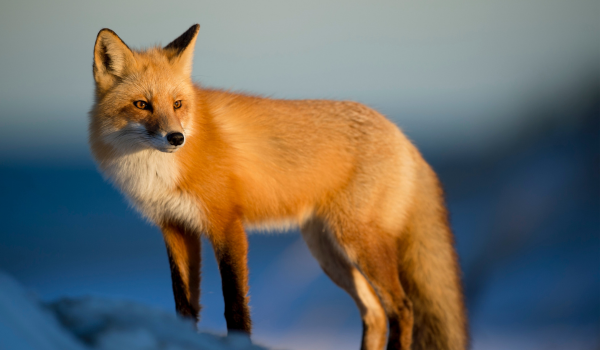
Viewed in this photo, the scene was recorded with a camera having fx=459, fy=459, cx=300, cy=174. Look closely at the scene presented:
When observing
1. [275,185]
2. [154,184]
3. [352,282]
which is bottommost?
Result: [352,282]

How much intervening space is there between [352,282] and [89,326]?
1.99 metres

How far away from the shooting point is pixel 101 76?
1.88m

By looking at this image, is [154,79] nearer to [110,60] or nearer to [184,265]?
[110,60]

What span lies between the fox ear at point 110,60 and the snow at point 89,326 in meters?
1.34

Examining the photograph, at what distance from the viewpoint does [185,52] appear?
1.95 meters

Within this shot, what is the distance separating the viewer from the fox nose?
5.25 feet

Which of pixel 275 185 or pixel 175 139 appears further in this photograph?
pixel 275 185

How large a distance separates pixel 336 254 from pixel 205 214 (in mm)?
873

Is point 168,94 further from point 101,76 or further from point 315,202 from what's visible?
point 315,202

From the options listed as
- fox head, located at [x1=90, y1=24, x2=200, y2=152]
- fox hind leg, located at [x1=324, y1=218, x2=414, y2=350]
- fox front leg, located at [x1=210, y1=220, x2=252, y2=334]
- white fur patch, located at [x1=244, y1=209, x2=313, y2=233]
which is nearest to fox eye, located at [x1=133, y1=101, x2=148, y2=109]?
fox head, located at [x1=90, y1=24, x2=200, y2=152]

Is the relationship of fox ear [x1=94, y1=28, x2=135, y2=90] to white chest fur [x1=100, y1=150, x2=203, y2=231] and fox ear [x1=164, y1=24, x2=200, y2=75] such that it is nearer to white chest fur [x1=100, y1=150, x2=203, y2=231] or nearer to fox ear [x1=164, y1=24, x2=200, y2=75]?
fox ear [x1=164, y1=24, x2=200, y2=75]

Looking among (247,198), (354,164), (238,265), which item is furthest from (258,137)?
(238,265)

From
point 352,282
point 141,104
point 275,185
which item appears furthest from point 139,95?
point 352,282

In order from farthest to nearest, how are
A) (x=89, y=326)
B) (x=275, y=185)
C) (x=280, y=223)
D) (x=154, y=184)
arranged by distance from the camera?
1. (x=280, y=223)
2. (x=275, y=185)
3. (x=154, y=184)
4. (x=89, y=326)
